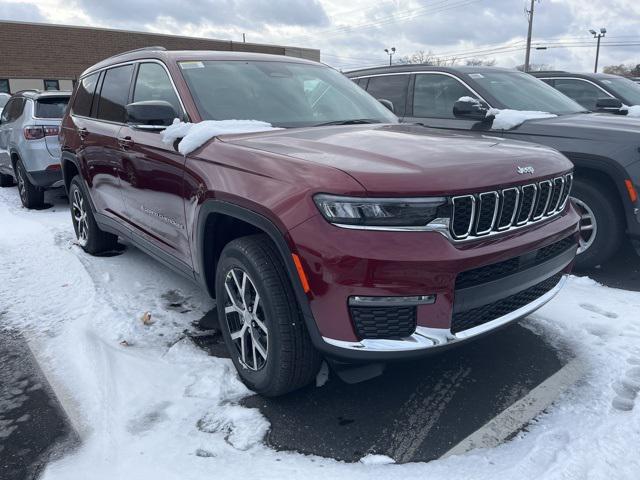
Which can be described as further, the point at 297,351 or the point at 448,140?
the point at 448,140

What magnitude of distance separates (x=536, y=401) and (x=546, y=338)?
2.65ft

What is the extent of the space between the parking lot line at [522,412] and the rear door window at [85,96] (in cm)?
430

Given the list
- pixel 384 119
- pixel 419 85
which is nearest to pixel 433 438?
pixel 384 119

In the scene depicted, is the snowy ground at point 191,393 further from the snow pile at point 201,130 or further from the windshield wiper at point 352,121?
the windshield wiper at point 352,121

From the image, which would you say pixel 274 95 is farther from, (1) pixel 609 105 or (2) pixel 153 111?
(1) pixel 609 105

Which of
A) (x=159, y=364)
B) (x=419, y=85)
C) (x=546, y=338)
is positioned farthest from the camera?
(x=419, y=85)

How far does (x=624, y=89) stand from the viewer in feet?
25.7

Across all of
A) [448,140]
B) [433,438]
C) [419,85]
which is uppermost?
[419,85]

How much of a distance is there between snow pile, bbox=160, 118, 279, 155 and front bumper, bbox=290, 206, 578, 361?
3.38ft

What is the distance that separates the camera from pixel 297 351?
8.14ft

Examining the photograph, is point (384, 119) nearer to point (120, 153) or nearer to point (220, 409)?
point (120, 153)

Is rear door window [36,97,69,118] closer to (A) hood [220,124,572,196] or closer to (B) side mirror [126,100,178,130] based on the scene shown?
(B) side mirror [126,100,178,130]

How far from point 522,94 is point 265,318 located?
14.4ft

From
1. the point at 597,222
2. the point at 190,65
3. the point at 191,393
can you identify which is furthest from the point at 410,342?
the point at 597,222
